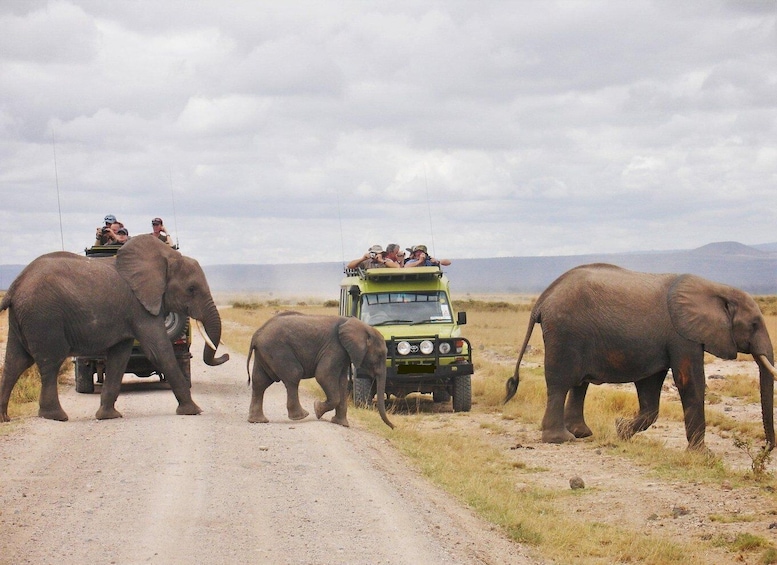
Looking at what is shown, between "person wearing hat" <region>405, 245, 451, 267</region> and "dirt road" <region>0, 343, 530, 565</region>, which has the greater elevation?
"person wearing hat" <region>405, 245, 451, 267</region>

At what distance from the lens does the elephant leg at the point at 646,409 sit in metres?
16.3

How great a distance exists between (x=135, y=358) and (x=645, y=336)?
924 cm

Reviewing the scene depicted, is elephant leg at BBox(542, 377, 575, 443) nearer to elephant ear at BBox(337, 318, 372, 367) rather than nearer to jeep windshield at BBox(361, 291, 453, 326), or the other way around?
elephant ear at BBox(337, 318, 372, 367)

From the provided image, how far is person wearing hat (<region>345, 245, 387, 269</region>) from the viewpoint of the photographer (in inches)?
834

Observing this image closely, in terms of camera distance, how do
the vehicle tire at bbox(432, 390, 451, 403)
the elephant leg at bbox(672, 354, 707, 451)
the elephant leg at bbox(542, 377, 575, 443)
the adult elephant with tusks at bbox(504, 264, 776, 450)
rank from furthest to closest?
1. the vehicle tire at bbox(432, 390, 451, 403)
2. the elephant leg at bbox(542, 377, 575, 443)
3. the adult elephant with tusks at bbox(504, 264, 776, 450)
4. the elephant leg at bbox(672, 354, 707, 451)

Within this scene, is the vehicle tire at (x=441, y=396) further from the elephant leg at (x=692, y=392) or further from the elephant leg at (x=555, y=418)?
the elephant leg at (x=692, y=392)

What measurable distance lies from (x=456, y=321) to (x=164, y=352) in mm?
5678

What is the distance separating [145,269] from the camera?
646 inches

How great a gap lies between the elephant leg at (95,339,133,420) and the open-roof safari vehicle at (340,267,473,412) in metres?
3.92

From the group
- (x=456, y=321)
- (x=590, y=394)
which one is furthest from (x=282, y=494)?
(x=590, y=394)

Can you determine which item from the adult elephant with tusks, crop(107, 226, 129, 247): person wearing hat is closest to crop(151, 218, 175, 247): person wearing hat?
crop(107, 226, 129, 247): person wearing hat

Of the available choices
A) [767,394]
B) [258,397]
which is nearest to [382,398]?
[258,397]

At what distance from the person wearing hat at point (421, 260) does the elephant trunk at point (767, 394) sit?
6.91 m

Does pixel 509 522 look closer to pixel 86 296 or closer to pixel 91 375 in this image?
pixel 86 296
